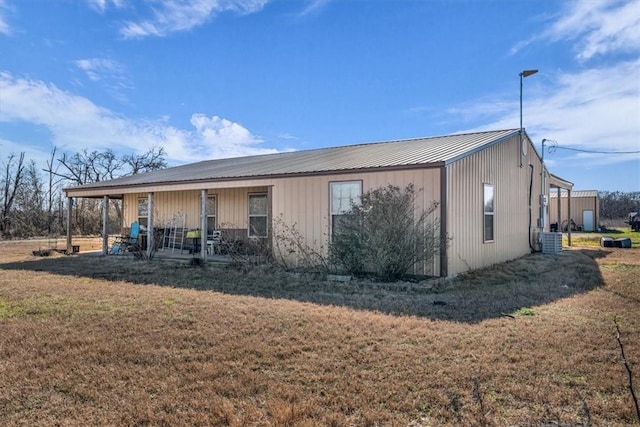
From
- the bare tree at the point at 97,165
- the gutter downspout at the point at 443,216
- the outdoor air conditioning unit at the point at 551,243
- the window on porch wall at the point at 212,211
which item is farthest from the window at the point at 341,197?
the bare tree at the point at 97,165

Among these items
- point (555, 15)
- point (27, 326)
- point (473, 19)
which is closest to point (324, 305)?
point (27, 326)

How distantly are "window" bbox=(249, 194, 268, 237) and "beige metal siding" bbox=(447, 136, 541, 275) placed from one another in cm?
583

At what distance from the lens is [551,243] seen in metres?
13.5

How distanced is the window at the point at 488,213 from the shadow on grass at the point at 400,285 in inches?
31.1

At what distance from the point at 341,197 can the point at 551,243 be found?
8283 millimetres

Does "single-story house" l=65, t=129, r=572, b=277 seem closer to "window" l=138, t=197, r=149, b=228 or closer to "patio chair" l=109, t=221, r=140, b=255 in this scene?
"patio chair" l=109, t=221, r=140, b=255

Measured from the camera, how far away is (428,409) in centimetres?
289

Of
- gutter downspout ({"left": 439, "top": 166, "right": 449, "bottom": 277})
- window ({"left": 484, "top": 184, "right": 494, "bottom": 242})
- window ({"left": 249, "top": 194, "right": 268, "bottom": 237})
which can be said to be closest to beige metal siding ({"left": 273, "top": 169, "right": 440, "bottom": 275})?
gutter downspout ({"left": 439, "top": 166, "right": 449, "bottom": 277})

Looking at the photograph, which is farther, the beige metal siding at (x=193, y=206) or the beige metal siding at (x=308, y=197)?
the beige metal siding at (x=193, y=206)

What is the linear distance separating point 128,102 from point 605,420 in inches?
799

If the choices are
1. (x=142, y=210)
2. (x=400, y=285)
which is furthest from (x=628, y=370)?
(x=142, y=210)

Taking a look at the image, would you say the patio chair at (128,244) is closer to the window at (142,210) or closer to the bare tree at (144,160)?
the window at (142,210)

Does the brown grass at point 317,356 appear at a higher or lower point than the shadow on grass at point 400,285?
lower

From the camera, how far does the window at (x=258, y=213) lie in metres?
12.4
